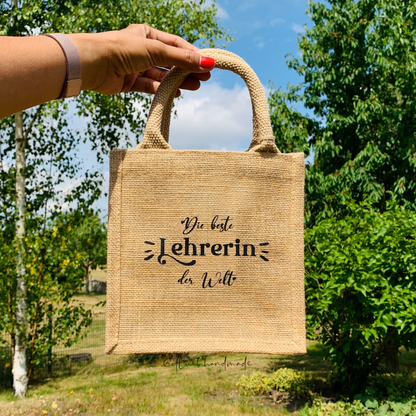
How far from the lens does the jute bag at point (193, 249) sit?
1480 millimetres

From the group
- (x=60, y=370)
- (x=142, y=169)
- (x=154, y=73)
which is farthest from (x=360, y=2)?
(x=60, y=370)

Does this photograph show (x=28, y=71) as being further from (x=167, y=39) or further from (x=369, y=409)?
(x=369, y=409)

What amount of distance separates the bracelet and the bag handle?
30 cm

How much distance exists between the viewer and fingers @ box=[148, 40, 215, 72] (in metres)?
1.41

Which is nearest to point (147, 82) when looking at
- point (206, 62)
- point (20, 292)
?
point (206, 62)

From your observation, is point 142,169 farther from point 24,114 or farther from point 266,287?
point 24,114

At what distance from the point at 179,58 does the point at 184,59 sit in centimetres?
2

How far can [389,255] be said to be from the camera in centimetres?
421

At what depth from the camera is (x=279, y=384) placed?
545 cm

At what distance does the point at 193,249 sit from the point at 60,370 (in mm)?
7432

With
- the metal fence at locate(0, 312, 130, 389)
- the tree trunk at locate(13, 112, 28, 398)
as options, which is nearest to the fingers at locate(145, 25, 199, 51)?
the tree trunk at locate(13, 112, 28, 398)

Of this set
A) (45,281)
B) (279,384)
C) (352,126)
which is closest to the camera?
(279,384)

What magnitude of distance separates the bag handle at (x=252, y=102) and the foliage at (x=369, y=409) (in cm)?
381

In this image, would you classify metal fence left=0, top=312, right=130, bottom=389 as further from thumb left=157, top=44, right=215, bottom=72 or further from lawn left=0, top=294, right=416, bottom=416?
thumb left=157, top=44, right=215, bottom=72
